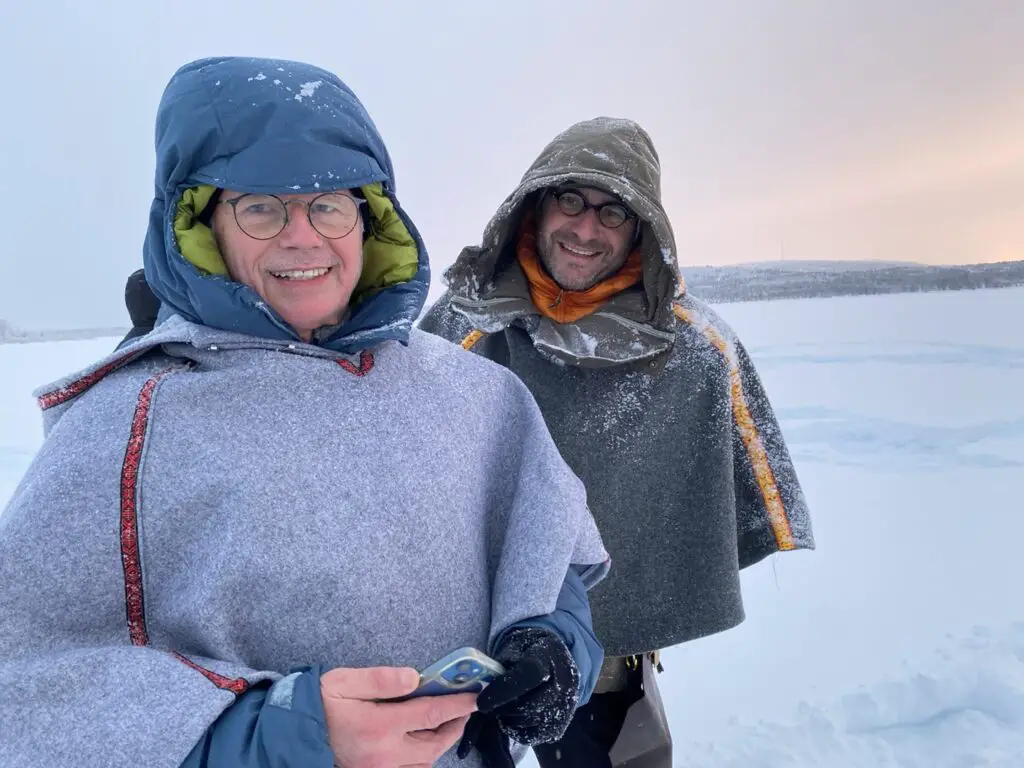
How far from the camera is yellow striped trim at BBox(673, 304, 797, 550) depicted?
1.99 m

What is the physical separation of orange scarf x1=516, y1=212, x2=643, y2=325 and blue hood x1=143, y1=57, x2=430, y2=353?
0.90m

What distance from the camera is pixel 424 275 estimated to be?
4.56ft

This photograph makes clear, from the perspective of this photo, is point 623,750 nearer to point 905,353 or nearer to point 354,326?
point 354,326

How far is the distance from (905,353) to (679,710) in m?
10.4

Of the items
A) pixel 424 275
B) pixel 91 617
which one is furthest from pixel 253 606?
pixel 424 275

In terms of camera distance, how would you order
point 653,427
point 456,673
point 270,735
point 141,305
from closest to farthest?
point 270,735 < point 456,673 < point 653,427 < point 141,305

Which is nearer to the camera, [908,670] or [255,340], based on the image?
[255,340]

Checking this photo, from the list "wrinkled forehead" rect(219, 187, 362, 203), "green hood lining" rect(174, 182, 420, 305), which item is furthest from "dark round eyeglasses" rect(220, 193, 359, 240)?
"green hood lining" rect(174, 182, 420, 305)

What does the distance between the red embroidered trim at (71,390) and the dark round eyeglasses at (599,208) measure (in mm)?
1268

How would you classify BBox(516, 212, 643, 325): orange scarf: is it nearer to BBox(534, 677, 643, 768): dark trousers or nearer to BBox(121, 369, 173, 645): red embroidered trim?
BBox(534, 677, 643, 768): dark trousers

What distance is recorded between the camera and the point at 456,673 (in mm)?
1036

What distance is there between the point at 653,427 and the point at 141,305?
157 cm

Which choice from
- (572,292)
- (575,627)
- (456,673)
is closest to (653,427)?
(572,292)

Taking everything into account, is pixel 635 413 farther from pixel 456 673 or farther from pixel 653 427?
pixel 456 673
